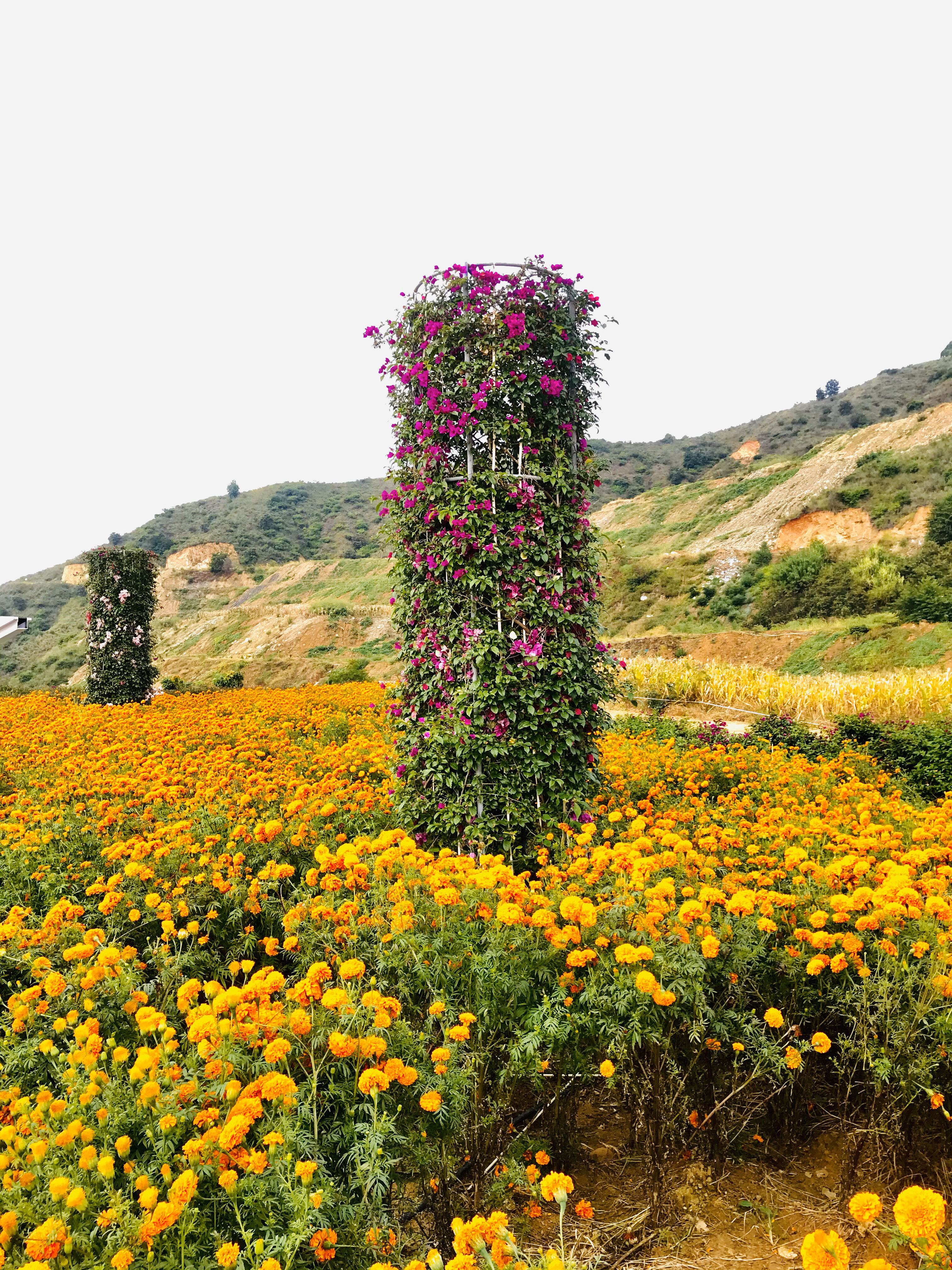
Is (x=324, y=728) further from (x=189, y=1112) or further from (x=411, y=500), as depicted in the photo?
(x=189, y=1112)

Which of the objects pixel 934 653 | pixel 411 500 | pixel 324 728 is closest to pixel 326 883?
pixel 411 500

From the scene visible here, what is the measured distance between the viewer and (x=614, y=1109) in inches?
118

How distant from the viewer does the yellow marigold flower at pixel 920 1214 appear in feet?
4.33

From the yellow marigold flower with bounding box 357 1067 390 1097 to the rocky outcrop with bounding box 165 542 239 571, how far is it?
59.2 m

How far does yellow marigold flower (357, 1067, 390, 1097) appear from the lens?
5.96 feet

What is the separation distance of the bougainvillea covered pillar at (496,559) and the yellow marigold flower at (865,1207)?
118 inches

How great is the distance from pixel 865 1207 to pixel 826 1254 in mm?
190

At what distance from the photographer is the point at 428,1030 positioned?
2.29 m

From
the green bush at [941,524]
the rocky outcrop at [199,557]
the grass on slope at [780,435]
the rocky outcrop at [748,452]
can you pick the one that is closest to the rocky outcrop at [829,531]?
the green bush at [941,524]

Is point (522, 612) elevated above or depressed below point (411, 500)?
below

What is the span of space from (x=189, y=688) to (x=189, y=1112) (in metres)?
16.9

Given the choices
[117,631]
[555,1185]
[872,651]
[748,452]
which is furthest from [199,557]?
[555,1185]

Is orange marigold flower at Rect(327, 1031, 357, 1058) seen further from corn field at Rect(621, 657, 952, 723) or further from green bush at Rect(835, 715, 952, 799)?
green bush at Rect(835, 715, 952, 799)

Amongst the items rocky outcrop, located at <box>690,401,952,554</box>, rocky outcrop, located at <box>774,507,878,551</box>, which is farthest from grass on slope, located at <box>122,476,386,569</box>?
rocky outcrop, located at <box>774,507,878,551</box>
